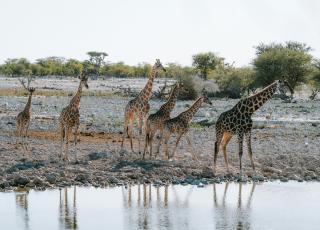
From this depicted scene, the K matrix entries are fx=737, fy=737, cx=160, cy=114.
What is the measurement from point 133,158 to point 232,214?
17.3 feet

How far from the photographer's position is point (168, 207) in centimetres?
1483

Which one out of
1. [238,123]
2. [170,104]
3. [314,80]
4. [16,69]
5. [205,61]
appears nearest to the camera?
[238,123]

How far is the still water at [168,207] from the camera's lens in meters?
13.2

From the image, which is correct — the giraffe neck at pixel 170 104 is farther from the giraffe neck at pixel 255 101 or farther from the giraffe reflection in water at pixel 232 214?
the giraffe reflection in water at pixel 232 214

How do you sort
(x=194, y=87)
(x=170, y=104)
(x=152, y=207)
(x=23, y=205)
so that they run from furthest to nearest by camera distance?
(x=194, y=87), (x=170, y=104), (x=152, y=207), (x=23, y=205)

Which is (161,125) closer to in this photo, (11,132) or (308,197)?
(308,197)

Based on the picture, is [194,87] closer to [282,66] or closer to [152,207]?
[282,66]

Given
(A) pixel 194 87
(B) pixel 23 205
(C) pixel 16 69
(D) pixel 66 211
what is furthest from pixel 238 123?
(C) pixel 16 69

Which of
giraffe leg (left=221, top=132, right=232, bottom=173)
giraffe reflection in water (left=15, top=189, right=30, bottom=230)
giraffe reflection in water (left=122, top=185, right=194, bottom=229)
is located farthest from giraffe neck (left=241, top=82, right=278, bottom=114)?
giraffe reflection in water (left=15, top=189, right=30, bottom=230)

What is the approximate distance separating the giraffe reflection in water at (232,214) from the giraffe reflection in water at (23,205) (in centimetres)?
344

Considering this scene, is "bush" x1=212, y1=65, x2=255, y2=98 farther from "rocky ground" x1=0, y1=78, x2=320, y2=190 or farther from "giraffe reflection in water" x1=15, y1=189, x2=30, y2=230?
"giraffe reflection in water" x1=15, y1=189, x2=30, y2=230

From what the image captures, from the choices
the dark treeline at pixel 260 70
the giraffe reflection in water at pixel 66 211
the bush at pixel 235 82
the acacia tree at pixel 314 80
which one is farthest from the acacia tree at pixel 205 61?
the giraffe reflection in water at pixel 66 211

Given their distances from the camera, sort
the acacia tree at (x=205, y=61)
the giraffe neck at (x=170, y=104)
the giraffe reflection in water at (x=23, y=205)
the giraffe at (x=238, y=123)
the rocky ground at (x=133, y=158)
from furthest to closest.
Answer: the acacia tree at (x=205, y=61) → the giraffe neck at (x=170, y=104) → the giraffe at (x=238, y=123) → the rocky ground at (x=133, y=158) → the giraffe reflection in water at (x=23, y=205)

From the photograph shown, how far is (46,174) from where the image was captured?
1688cm
